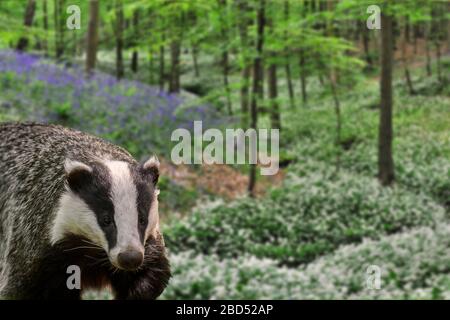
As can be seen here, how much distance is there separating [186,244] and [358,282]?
4.13 meters

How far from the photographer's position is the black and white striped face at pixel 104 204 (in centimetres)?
175

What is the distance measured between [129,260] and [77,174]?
0.39 m

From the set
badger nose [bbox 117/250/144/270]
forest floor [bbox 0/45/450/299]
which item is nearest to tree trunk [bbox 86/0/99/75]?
forest floor [bbox 0/45/450/299]

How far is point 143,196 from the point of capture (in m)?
1.87

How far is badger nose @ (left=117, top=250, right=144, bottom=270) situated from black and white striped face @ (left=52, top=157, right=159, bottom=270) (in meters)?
0.14

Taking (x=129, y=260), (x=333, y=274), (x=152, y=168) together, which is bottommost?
(x=333, y=274)

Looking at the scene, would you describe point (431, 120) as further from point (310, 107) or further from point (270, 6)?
point (270, 6)

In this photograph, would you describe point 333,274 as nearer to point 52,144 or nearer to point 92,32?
point 52,144

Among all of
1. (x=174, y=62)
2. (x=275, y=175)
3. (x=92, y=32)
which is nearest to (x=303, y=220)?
(x=275, y=175)

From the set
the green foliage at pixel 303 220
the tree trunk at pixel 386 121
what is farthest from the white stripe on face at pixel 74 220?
the tree trunk at pixel 386 121

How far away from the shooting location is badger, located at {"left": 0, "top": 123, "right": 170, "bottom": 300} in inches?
69.6

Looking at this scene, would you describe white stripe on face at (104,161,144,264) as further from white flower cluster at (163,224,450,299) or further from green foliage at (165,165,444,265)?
green foliage at (165,165,444,265)

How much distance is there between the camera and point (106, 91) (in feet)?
57.4

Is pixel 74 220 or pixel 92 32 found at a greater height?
pixel 92 32
